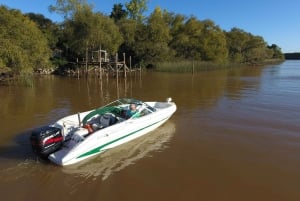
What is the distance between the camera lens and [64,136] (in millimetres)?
7047

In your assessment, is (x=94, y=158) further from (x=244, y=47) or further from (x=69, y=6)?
(x=244, y=47)

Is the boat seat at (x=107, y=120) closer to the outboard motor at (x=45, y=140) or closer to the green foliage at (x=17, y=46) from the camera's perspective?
the outboard motor at (x=45, y=140)

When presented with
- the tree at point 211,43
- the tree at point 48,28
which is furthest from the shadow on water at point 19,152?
the tree at point 211,43

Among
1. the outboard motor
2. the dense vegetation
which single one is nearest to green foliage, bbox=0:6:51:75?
the dense vegetation

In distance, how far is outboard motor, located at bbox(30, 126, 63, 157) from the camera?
251 inches

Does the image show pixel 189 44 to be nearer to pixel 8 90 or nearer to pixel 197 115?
pixel 8 90

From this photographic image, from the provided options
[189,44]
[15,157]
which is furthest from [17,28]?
[189,44]

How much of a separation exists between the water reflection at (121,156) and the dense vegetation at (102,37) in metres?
13.6

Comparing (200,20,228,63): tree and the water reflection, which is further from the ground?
(200,20,228,63): tree

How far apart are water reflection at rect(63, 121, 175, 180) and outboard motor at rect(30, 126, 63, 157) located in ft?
1.95

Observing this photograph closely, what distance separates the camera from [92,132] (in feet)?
23.9

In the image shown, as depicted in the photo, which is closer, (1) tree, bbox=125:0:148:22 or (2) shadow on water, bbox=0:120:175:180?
(2) shadow on water, bbox=0:120:175:180

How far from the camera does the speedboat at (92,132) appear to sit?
254 inches

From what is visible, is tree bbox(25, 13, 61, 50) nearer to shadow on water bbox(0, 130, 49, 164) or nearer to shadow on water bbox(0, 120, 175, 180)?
shadow on water bbox(0, 130, 49, 164)
